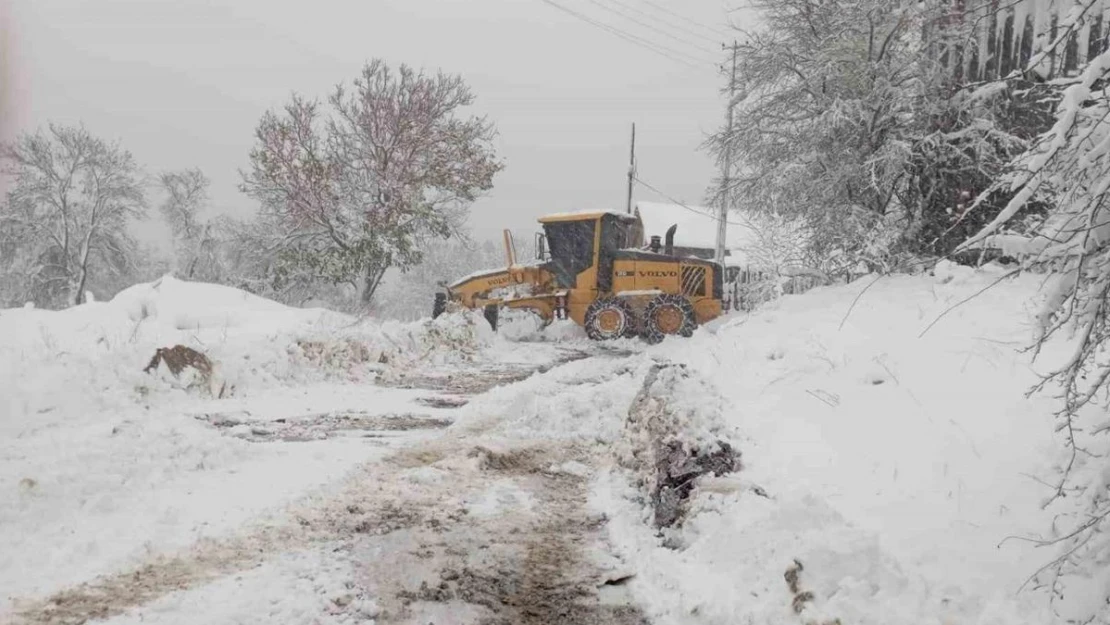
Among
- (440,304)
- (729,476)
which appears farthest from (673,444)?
(440,304)

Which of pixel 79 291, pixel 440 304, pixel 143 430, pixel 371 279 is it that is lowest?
pixel 79 291

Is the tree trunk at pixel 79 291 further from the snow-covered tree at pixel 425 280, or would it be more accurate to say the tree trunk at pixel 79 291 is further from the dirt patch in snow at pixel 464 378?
the dirt patch in snow at pixel 464 378

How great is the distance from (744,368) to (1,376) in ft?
23.4

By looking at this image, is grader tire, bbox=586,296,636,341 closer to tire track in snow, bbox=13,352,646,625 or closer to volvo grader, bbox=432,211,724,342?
volvo grader, bbox=432,211,724,342

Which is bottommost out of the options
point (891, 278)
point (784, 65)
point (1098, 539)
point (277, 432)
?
point (277, 432)

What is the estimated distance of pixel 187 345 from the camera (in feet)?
26.4

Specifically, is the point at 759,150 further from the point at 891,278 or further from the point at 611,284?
the point at 611,284

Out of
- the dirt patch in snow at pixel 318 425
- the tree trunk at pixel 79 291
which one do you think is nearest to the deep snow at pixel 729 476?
the dirt patch in snow at pixel 318 425

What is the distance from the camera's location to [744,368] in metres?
7.44

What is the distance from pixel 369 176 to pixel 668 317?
11.3 meters

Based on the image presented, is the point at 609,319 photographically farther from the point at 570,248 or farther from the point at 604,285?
the point at 570,248

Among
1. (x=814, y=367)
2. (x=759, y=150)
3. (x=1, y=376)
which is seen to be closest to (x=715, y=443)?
(x=814, y=367)

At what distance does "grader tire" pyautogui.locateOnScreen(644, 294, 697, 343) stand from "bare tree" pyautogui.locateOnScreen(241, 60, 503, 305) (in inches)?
356

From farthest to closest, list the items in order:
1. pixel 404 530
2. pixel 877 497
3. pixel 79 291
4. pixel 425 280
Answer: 1. pixel 425 280
2. pixel 79 291
3. pixel 404 530
4. pixel 877 497
